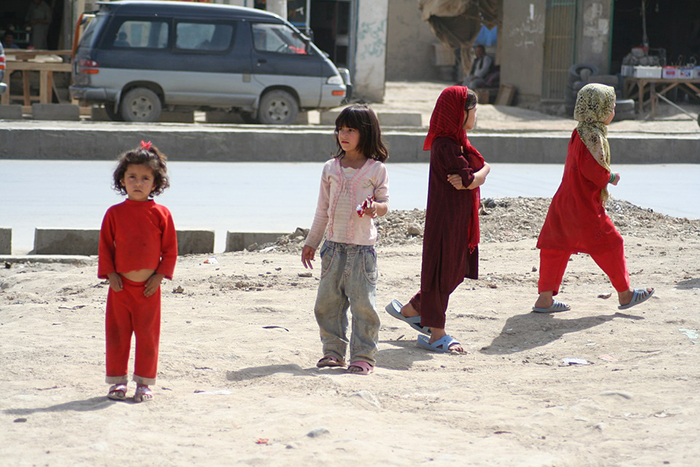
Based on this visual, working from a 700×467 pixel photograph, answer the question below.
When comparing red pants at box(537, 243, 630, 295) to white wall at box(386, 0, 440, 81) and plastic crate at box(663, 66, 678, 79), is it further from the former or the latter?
white wall at box(386, 0, 440, 81)

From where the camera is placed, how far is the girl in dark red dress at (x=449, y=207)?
4.46m

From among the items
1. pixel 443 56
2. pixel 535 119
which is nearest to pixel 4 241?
pixel 535 119

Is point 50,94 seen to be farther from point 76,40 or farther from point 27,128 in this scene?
point 27,128

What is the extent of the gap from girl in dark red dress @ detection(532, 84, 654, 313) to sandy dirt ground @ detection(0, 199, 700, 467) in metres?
0.26

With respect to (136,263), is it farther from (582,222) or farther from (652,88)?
(652,88)

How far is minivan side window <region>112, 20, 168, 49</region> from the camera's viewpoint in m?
15.8

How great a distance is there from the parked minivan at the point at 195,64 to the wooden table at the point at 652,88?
8.10 meters

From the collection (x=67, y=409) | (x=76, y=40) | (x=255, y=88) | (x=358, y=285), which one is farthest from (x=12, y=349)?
(x=76, y=40)

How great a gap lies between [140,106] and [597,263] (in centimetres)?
1193

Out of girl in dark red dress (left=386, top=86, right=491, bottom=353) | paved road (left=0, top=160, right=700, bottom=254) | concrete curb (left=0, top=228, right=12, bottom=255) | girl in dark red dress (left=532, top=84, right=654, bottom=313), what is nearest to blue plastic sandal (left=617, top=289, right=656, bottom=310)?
girl in dark red dress (left=532, top=84, right=654, bottom=313)

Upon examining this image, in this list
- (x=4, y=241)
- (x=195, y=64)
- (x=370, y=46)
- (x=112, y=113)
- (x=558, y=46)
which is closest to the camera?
(x=4, y=241)

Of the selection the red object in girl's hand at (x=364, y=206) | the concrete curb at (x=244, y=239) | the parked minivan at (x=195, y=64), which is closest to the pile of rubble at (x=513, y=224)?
the concrete curb at (x=244, y=239)

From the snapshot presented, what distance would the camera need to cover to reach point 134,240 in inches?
140

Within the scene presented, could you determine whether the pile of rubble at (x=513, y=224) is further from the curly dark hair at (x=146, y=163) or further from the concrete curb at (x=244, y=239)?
the curly dark hair at (x=146, y=163)
